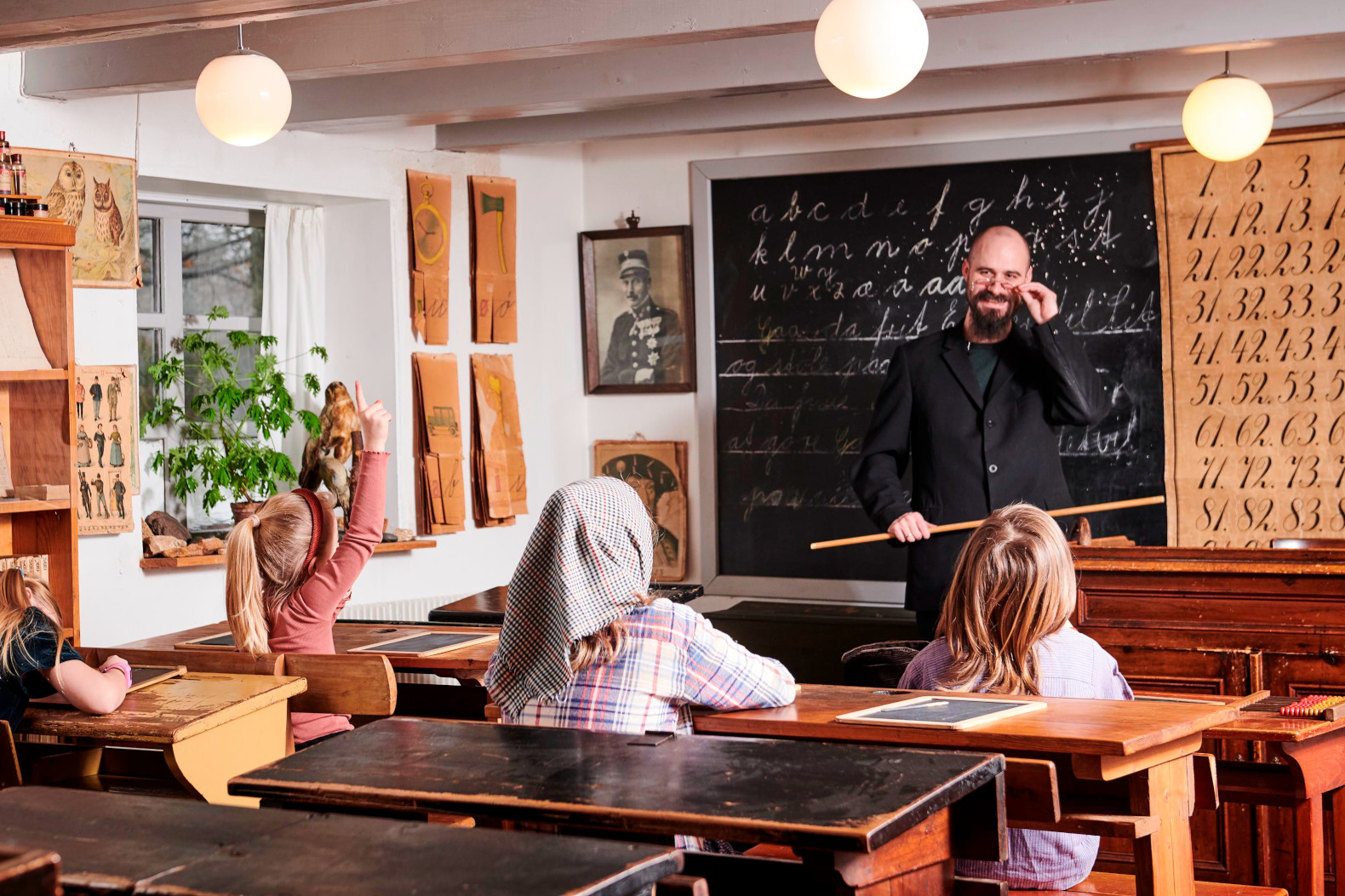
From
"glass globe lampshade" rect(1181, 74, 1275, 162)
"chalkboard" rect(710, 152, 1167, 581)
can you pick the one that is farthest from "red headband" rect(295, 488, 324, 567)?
"chalkboard" rect(710, 152, 1167, 581)

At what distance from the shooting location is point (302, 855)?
144 centimetres

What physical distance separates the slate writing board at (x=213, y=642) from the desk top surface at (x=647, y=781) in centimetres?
162

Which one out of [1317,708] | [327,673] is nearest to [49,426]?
[327,673]

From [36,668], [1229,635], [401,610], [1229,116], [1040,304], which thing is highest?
[1229,116]

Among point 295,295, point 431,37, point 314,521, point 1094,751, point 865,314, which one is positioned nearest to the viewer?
point 1094,751

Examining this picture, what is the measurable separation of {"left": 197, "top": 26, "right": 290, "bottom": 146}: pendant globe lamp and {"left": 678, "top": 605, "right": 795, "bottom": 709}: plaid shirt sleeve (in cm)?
177

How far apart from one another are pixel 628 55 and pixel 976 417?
1.70 m

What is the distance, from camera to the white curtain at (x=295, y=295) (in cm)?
555

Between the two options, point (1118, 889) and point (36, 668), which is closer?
point (1118, 889)

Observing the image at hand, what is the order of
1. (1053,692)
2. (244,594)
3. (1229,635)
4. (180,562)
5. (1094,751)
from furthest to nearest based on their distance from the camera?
(180,562)
(1229,635)
(244,594)
(1053,692)
(1094,751)

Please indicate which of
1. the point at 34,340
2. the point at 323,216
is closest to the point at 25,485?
the point at 34,340

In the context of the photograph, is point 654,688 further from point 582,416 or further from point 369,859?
point 582,416

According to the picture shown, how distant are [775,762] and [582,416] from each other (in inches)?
185

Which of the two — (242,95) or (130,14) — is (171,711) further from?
(130,14)
